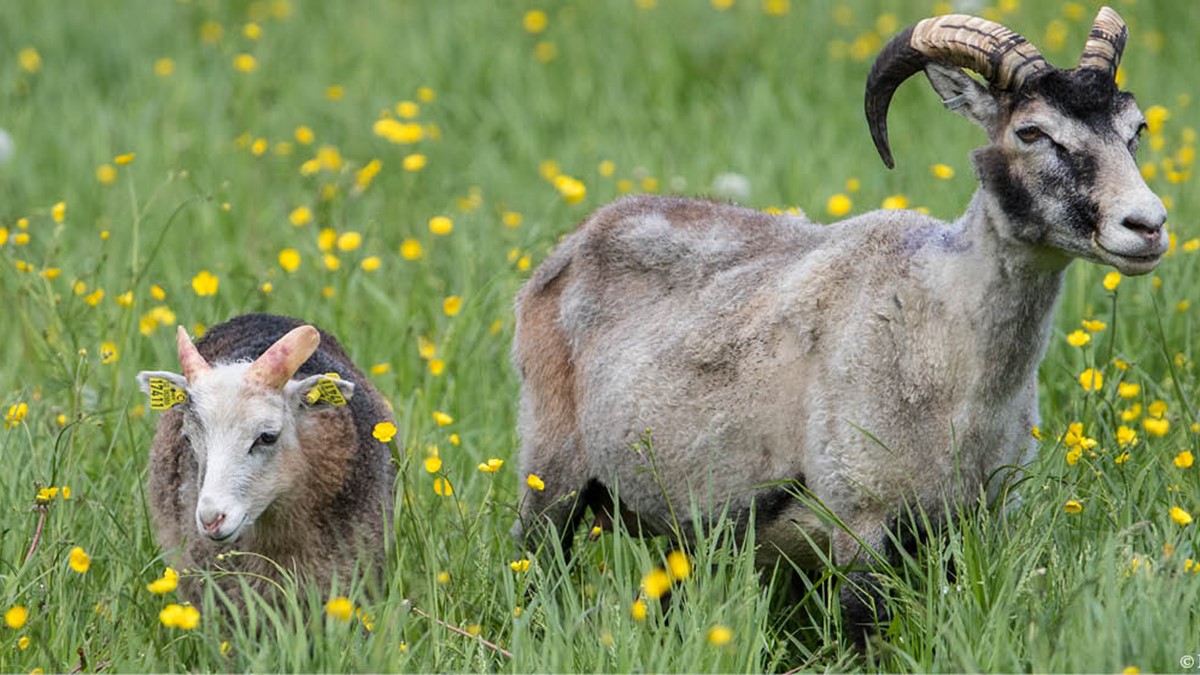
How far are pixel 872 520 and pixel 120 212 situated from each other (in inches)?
195

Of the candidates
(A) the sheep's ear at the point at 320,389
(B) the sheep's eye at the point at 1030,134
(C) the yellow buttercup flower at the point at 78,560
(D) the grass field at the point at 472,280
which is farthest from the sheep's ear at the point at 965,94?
(C) the yellow buttercup flower at the point at 78,560

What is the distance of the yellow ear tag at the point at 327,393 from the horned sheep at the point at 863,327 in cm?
73

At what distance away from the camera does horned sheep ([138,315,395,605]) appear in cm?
472

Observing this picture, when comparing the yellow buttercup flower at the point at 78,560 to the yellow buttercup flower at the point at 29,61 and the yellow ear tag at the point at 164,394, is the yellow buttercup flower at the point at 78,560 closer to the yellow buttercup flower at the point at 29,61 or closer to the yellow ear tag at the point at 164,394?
the yellow ear tag at the point at 164,394

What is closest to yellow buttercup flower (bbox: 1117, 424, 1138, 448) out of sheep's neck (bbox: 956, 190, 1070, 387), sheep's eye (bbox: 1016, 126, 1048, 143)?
sheep's neck (bbox: 956, 190, 1070, 387)

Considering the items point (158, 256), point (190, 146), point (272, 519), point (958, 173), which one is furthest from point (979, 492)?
point (190, 146)

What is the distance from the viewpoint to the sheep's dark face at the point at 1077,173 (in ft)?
13.5

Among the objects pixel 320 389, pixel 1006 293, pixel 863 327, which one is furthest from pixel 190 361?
pixel 1006 293

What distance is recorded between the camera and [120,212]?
8367 mm

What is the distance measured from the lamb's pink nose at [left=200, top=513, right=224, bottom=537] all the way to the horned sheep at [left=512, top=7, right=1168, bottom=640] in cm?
104

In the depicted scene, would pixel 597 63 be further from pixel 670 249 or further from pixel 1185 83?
pixel 670 249

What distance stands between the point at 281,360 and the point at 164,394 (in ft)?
1.08

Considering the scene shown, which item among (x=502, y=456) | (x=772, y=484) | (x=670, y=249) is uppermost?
(x=670, y=249)

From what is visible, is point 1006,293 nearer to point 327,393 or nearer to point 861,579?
point 861,579
